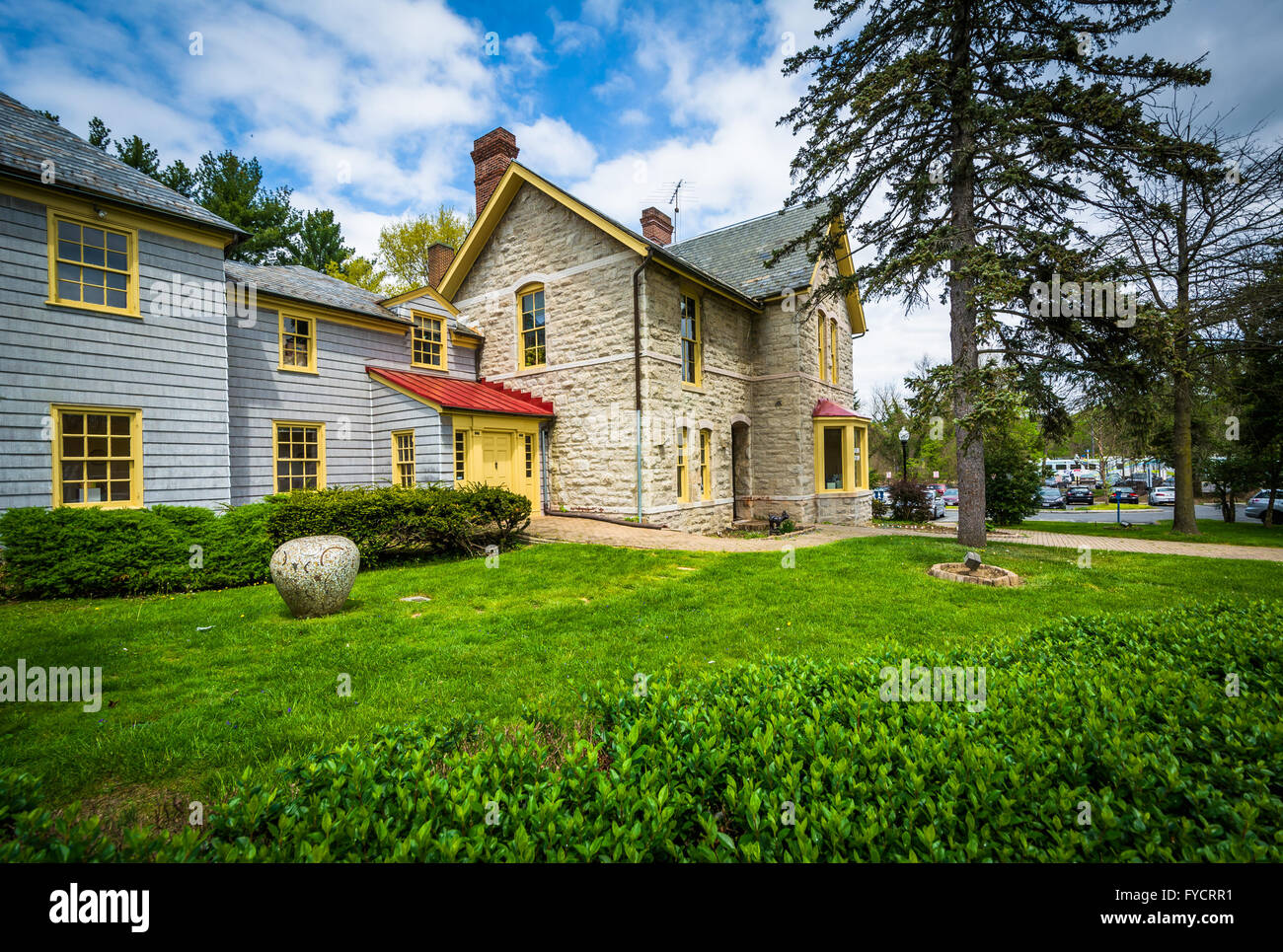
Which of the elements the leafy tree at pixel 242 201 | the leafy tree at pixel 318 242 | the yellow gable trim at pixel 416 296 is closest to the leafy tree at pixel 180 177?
the leafy tree at pixel 242 201

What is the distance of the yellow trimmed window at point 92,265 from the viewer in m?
10.2

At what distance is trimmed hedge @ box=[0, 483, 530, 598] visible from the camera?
802 centimetres

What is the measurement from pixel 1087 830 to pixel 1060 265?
11914mm

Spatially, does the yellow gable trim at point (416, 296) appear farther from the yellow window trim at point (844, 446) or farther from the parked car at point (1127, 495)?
the parked car at point (1127, 495)

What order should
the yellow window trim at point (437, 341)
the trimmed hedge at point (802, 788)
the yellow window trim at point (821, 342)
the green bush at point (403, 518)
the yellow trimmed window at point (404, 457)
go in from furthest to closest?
1. the yellow window trim at point (821, 342)
2. the yellow window trim at point (437, 341)
3. the yellow trimmed window at point (404, 457)
4. the green bush at point (403, 518)
5. the trimmed hedge at point (802, 788)

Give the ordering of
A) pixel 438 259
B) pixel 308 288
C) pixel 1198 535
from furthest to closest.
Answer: pixel 438 259 → pixel 1198 535 → pixel 308 288

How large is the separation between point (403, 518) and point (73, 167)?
9.42 metres

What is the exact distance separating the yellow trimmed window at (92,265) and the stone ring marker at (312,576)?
8.17 m

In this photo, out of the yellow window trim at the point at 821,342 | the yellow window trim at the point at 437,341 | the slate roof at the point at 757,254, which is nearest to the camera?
the yellow window trim at the point at 437,341

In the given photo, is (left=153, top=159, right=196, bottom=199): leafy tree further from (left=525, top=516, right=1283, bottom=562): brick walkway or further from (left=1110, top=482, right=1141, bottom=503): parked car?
(left=1110, top=482, right=1141, bottom=503): parked car

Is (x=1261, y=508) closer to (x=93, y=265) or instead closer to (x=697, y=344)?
(x=697, y=344)

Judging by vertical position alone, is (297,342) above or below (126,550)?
above

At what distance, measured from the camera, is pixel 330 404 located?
1493 centimetres

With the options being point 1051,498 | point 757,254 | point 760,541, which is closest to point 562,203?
point 757,254
